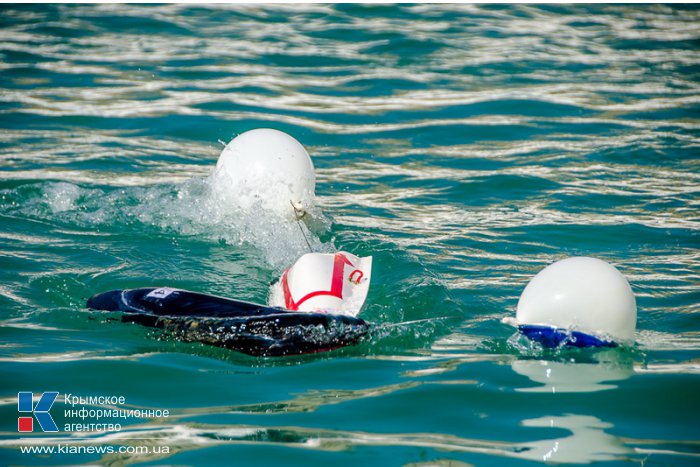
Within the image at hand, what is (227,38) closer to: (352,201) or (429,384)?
(352,201)

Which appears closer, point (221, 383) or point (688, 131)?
point (221, 383)

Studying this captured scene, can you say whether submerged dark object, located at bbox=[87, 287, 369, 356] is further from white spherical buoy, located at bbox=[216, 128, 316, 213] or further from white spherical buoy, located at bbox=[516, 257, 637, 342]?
white spherical buoy, located at bbox=[216, 128, 316, 213]

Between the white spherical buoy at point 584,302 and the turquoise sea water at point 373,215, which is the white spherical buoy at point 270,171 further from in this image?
the white spherical buoy at point 584,302

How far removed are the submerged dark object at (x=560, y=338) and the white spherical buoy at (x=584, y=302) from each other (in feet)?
0.07

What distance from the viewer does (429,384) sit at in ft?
13.9

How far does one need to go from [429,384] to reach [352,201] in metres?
3.59

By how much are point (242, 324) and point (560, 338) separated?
1.57m

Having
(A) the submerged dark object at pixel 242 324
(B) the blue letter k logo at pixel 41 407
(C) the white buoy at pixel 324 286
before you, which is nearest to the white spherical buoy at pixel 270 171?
(C) the white buoy at pixel 324 286

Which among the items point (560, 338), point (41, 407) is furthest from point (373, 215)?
point (41, 407)

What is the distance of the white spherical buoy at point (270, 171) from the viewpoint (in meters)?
6.07

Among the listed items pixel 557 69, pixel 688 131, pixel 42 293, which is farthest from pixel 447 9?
pixel 42 293

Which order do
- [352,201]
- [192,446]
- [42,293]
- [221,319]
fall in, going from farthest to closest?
1. [352,201]
2. [42,293]
3. [221,319]
4. [192,446]

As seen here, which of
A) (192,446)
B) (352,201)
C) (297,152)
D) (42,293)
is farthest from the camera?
(352,201)

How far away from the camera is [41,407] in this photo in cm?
396
